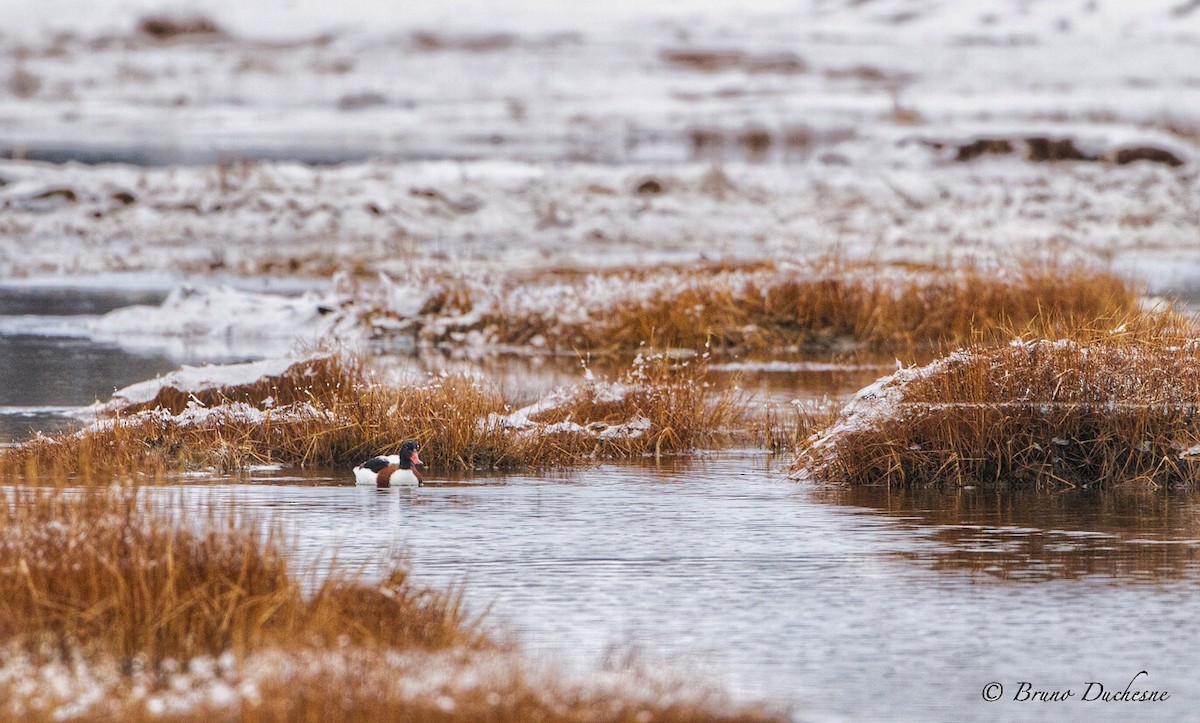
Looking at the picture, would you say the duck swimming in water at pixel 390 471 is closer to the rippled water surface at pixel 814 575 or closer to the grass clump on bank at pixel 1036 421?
the rippled water surface at pixel 814 575

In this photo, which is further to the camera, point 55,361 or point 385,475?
point 55,361

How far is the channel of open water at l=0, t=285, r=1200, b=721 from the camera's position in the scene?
7363 mm

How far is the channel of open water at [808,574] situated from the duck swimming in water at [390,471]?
0.11m

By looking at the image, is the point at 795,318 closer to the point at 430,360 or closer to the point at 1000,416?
the point at 430,360

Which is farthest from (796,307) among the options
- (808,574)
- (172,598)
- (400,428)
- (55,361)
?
(172,598)

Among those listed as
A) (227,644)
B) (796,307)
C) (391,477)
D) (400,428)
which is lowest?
(227,644)

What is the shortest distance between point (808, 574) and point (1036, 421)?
10.7ft

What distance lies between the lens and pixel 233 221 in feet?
135

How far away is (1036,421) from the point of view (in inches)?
472

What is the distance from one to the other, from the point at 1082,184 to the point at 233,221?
1989 centimetres

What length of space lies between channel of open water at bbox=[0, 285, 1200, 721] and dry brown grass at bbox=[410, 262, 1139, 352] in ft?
30.8

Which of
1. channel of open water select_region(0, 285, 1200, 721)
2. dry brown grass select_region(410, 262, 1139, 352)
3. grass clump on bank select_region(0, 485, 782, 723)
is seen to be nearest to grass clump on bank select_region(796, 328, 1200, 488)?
channel of open water select_region(0, 285, 1200, 721)

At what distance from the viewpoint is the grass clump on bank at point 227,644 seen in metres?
6.32

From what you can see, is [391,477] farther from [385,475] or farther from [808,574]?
[808,574]
